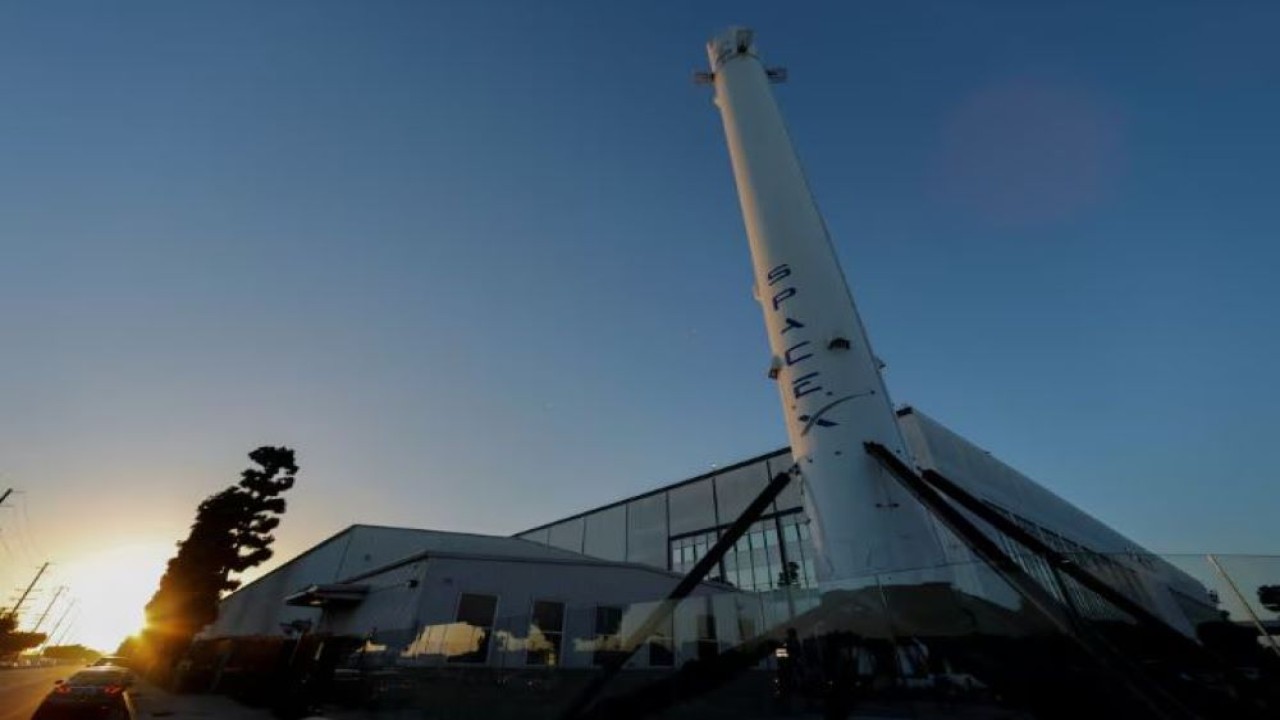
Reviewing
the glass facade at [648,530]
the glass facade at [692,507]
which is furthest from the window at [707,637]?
the glass facade at [648,530]

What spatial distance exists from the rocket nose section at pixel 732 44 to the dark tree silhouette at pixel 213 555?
39821mm

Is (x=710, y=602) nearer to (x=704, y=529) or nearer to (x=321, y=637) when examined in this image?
(x=321, y=637)

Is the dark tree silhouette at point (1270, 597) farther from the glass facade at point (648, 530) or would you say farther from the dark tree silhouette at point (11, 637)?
the dark tree silhouette at point (11, 637)

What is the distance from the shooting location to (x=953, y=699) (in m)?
6.75

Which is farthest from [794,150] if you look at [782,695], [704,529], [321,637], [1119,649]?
[704,529]

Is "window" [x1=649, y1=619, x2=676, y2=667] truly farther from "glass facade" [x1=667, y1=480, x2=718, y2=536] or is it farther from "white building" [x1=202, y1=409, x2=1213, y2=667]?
"glass facade" [x1=667, y1=480, x2=718, y2=536]

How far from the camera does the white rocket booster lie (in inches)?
325

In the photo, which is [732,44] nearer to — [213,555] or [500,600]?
[500,600]

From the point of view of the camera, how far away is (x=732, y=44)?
15.1m

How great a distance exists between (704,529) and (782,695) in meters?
28.0

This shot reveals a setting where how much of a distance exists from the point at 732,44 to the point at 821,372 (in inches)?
405

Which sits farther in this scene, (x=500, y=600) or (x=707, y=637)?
(x=500, y=600)

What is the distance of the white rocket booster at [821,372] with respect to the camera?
8.27 m

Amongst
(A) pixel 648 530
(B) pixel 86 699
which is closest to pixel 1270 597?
(B) pixel 86 699
